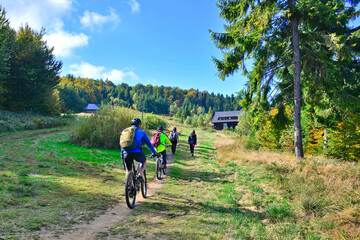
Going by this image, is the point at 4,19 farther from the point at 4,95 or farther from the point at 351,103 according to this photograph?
the point at 351,103

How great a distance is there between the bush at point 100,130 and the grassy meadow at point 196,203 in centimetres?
636

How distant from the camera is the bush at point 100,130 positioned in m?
15.2

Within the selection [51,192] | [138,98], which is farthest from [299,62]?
[138,98]

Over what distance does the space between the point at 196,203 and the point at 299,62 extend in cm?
883

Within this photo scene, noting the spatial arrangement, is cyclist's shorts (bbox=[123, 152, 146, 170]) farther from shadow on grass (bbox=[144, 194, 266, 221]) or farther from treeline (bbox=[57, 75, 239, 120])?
treeline (bbox=[57, 75, 239, 120])

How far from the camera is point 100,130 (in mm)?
15078

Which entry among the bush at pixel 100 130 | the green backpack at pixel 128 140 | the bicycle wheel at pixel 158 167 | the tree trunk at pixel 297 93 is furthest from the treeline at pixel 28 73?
the tree trunk at pixel 297 93

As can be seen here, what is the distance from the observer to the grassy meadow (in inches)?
155

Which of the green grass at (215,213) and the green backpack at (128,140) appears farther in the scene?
the green backpack at (128,140)

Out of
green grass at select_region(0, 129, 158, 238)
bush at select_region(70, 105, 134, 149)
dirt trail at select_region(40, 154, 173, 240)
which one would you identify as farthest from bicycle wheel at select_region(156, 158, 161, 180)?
bush at select_region(70, 105, 134, 149)

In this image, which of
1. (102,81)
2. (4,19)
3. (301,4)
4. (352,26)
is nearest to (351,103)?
(301,4)

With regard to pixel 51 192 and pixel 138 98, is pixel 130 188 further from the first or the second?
pixel 138 98

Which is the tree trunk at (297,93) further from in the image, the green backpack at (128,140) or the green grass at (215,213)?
the green backpack at (128,140)

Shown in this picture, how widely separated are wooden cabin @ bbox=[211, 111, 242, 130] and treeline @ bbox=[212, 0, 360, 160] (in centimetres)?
6314
